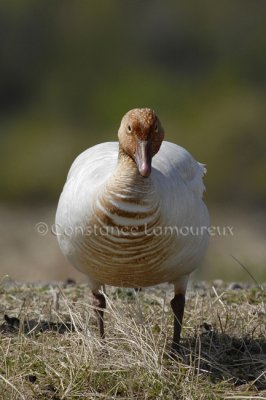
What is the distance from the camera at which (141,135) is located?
217 inches

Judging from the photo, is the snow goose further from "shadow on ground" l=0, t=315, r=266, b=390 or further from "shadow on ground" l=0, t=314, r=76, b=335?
"shadow on ground" l=0, t=314, r=76, b=335

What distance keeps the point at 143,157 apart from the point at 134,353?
1.00 meters

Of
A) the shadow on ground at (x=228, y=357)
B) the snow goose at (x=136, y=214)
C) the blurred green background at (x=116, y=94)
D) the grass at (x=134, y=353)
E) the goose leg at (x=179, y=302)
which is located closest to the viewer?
the grass at (x=134, y=353)

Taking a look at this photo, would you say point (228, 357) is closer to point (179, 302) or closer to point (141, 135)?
point (179, 302)

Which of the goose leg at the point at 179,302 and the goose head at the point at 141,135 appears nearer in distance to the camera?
the goose head at the point at 141,135

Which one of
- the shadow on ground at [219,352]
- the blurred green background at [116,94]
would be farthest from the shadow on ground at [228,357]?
the blurred green background at [116,94]

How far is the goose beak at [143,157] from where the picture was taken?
540cm

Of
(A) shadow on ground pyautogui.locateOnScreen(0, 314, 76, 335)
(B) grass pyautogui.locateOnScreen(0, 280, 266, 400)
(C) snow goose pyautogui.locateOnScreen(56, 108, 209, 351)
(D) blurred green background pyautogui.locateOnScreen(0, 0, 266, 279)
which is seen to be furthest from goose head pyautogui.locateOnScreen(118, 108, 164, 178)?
(D) blurred green background pyautogui.locateOnScreen(0, 0, 266, 279)

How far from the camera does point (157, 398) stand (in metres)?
5.31

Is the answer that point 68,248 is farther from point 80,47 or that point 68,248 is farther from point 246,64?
point 80,47

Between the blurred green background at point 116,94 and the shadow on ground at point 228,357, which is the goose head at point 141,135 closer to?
the shadow on ground at point 228,357

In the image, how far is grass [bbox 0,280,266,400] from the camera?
5.39m

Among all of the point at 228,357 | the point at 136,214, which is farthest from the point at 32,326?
the point at 136,214

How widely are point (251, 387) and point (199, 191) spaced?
1205 mm
